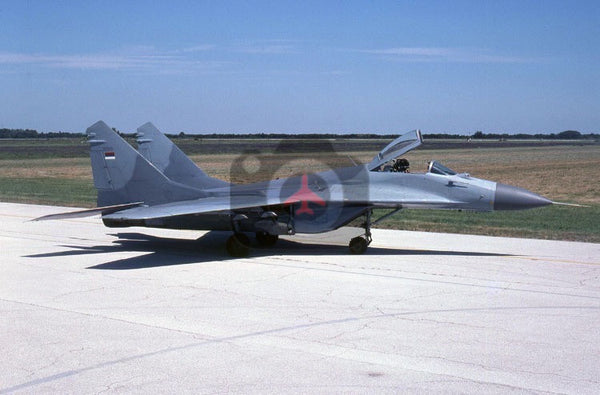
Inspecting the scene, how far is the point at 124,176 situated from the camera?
1577 centimetres

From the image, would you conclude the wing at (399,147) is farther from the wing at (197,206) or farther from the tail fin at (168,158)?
the tail fin at (168,158)

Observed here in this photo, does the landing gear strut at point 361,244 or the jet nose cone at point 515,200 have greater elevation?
the jet nose cone at point 515,200

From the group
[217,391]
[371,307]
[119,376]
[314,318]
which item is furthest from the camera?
[371,307]

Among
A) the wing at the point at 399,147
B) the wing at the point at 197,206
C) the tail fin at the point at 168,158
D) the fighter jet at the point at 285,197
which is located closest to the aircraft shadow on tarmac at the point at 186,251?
the fighter jet at the point at 285,197

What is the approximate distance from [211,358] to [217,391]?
103cm

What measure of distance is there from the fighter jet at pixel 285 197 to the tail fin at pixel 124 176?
2 centimetres

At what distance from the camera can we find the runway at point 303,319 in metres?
6.94

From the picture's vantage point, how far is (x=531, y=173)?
151 feet

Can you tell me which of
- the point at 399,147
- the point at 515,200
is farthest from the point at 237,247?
the point at 515,200

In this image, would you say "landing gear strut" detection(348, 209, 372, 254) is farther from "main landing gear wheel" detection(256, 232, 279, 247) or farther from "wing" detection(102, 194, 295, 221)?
"main landing gear wheel" detection(256, 232, 279, 247)

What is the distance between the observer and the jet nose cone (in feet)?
45.5

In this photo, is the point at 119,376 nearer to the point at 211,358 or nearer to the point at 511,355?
the point at 211,358

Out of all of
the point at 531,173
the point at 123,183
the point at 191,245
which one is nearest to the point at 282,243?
the point at 191,245

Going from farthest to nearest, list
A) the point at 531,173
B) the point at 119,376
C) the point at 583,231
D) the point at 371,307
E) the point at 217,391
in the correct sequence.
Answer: the point at 531,173 → the point at 583,231 → the point at 371,307 → the point at 119,376 → the point at 217,391
